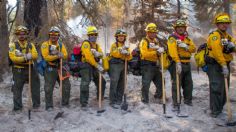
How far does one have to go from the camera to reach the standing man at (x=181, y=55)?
9.18m

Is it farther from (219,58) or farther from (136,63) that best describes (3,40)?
(219,58)

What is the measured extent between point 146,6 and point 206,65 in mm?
6985

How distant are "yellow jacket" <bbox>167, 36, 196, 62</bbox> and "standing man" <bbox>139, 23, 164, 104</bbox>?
310 mm

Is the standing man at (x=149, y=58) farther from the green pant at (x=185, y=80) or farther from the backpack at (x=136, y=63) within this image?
the green pant at (x=185, y=80)

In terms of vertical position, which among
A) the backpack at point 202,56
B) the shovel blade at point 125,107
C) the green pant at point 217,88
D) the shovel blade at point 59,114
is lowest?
the shovel blade at point 59,114

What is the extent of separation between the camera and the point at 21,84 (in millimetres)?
9453

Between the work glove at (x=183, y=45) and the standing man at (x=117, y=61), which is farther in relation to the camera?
the standing man at (x=117, y=61)

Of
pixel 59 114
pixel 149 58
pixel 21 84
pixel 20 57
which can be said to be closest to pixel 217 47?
pixel 149 58

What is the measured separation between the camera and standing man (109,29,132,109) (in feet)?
31.9

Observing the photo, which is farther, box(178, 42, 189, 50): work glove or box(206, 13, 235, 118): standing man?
box(178, 42, 189, 50): work glove

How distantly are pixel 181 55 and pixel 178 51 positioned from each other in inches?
5.8

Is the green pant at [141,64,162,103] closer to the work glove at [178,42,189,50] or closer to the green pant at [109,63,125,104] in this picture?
the green pant at [109,63,125,104]

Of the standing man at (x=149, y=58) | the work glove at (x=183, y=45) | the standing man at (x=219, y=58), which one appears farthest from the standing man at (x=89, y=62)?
the standing man at (x=219, y=58)

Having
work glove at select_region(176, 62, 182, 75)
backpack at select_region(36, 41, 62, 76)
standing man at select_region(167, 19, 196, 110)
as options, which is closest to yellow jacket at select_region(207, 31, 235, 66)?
standing man at select_region(167, 19, 196, 110)
